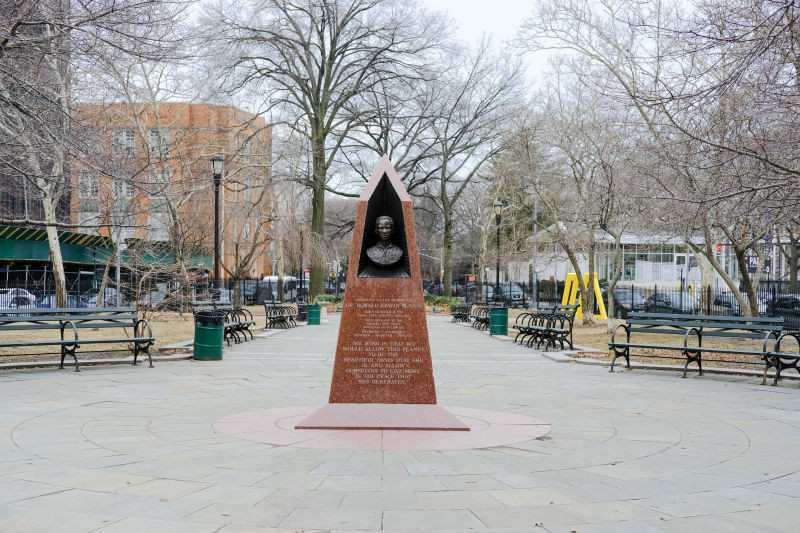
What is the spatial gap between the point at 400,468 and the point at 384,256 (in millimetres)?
2891

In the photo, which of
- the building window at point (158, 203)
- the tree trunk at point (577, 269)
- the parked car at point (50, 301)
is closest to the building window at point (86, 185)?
the building window at point (158, 203)

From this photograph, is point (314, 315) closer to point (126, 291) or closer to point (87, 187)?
point (126, 291)

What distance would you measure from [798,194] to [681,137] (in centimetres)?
421

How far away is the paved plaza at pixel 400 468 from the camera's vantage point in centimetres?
457

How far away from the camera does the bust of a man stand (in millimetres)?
8172

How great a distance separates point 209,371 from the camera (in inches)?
498

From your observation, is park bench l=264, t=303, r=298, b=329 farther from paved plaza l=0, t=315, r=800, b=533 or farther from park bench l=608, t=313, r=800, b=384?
paved plaza l=0, t=315, r=800, b=533

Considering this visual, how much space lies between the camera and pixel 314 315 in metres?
28.5

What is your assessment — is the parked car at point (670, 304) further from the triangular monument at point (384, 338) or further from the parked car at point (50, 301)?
the triangular monument at point (384, 338)

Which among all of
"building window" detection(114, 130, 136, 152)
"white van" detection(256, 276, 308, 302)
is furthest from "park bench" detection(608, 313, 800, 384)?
"white van" detection(256, 276, 308, 302)

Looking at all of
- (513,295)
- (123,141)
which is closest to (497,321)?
(123,141)

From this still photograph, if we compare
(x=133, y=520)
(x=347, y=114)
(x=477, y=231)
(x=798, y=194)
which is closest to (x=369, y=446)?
(x=133, y=520)

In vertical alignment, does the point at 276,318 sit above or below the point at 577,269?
below

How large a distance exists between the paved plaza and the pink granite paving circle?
0.18 m
